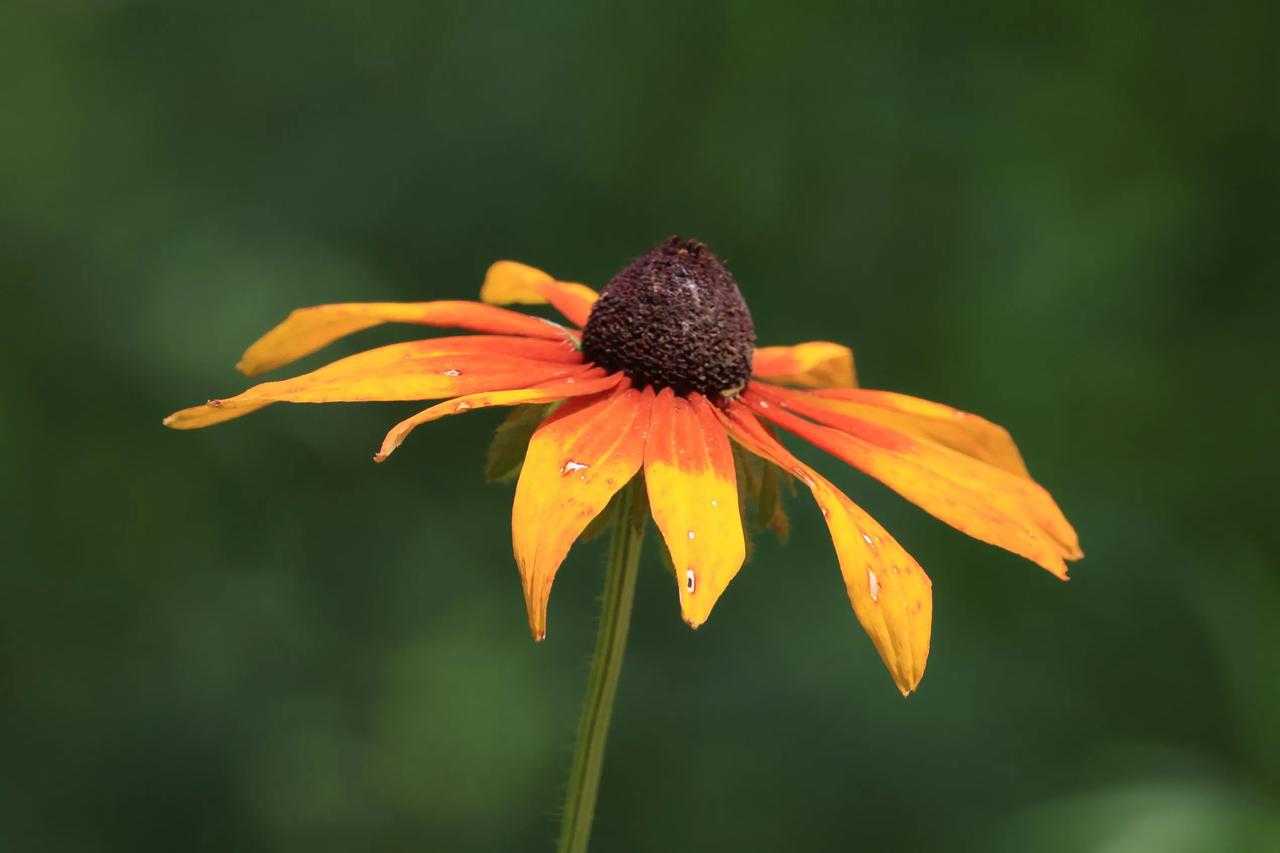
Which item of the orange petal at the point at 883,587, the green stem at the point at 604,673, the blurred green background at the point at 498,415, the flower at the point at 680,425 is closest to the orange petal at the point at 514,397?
the flower at the point at 680,425

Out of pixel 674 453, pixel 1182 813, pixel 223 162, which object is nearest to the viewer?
pixel 674 453

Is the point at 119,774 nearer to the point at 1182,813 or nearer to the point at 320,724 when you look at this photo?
the point at 320,724

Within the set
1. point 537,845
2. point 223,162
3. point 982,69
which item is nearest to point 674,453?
point 537,845

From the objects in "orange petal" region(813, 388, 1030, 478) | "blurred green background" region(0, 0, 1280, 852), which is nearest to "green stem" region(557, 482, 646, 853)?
"orange petal" region(813, 388, 1030, 478)

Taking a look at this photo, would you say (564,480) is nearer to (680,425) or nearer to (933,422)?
(680,425)

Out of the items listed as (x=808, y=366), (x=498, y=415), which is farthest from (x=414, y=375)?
(x=498, y=415)

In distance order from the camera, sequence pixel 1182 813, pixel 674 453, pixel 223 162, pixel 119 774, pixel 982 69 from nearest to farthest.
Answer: pixel 674 453, pixel 1182 813, pixel 119 774, pixel 223 162, pixel 982 69
